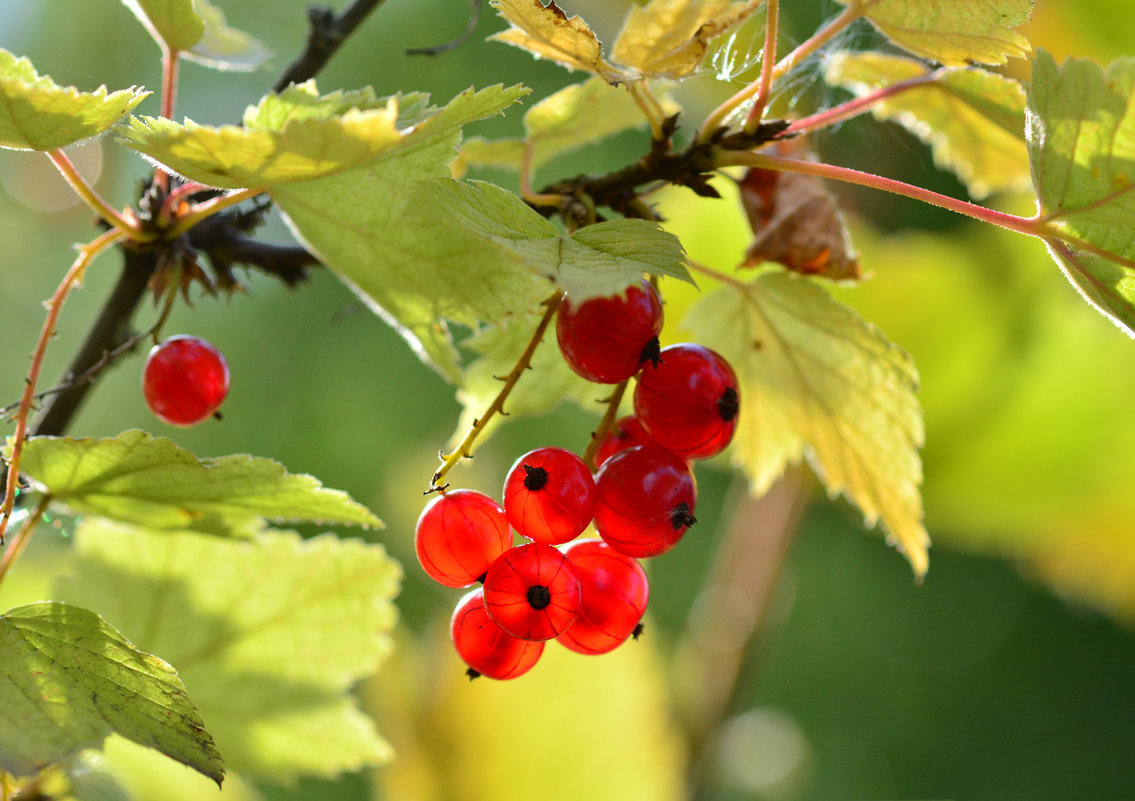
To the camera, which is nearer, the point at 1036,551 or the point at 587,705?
the point at 587,705

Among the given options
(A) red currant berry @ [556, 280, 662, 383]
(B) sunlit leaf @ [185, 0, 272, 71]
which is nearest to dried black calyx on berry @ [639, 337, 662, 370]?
(A) red currant berry @ [556, 280, 662, 383]

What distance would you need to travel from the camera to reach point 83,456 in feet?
1.95

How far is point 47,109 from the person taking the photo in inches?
19.1

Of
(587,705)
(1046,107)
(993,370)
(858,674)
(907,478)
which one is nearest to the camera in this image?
(1046,107)

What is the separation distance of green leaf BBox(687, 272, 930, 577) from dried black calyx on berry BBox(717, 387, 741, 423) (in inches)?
6.1

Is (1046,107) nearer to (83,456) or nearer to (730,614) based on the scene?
(83,456)

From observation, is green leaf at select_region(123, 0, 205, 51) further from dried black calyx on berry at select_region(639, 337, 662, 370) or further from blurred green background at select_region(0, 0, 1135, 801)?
dried black calyx on berry at select_region(639, 337, 662, 370)

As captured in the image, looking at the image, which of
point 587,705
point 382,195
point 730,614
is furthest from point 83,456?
point 730,614

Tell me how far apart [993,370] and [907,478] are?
95cm

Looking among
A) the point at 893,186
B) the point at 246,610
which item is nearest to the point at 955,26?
the point at 893,186

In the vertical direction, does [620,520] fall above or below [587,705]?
above

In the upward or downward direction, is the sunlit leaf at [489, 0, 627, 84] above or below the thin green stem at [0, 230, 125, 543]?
above

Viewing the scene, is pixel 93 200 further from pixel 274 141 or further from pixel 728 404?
pixel 728 404

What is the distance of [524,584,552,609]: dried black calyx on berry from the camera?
1.76 feet
